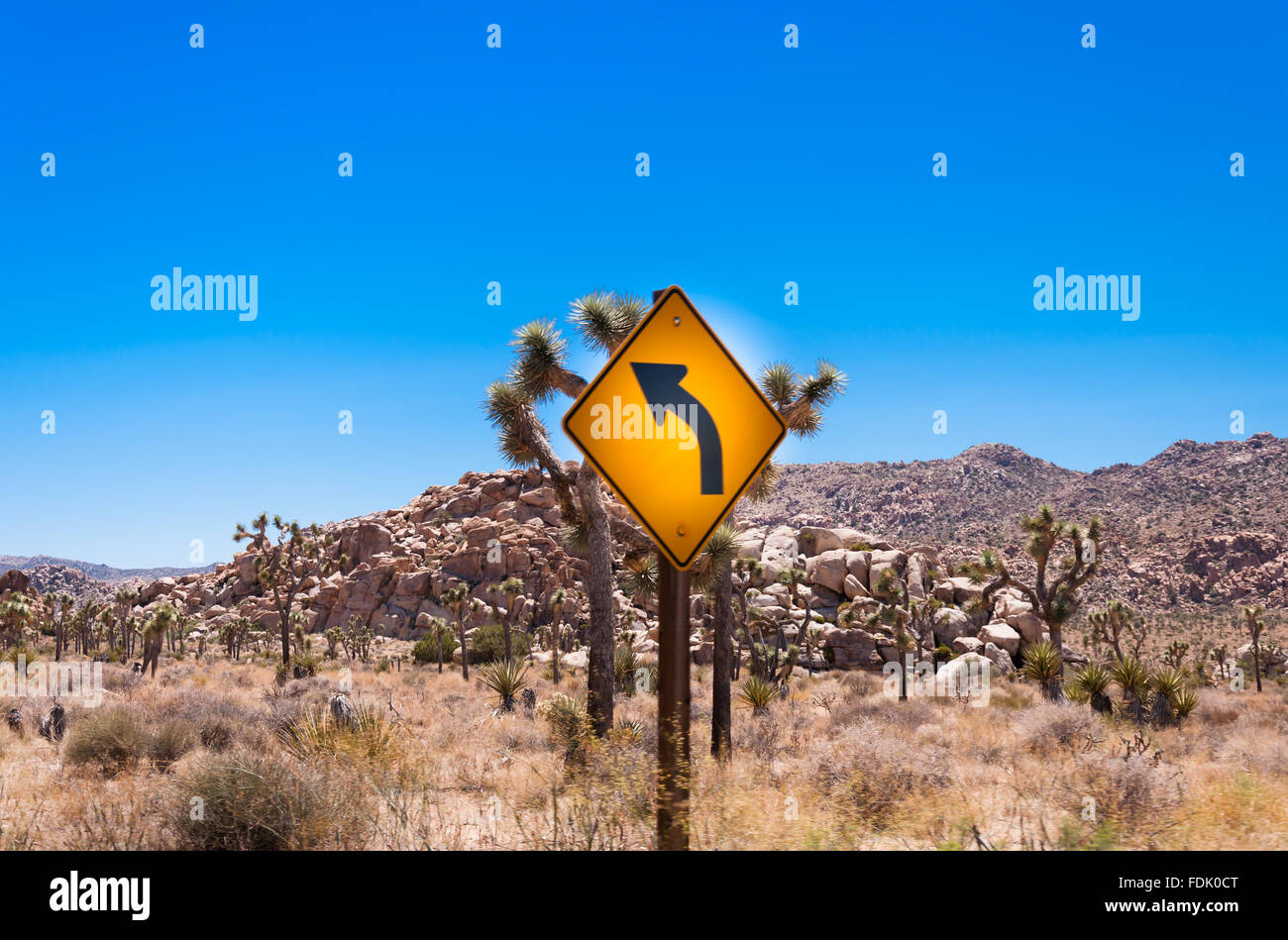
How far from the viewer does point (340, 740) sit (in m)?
8.84

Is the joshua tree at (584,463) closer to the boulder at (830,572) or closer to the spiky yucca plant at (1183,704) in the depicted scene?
the spiky yucca plant at (1183,704)

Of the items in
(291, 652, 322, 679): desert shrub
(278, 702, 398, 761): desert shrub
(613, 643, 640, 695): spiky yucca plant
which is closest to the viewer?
(278, 702, 398, 761): desert shrub

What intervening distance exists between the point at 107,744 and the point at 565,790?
357 inches

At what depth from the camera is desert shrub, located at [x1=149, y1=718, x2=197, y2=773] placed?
35.8ft

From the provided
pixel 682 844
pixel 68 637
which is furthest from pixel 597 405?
pixel 68 637

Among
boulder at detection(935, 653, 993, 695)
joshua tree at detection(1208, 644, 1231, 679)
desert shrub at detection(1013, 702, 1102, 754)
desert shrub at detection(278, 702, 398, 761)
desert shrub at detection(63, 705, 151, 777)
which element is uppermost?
desert shrub at detection(278, 702, 398, 761)

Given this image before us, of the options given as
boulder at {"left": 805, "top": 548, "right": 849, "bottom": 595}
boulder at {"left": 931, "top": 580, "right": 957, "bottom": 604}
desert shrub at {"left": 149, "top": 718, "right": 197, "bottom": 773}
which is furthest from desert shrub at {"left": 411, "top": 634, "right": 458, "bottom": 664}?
desert shrub at {"left": 149, "top": 718, "right": 197, "bottom": 773}

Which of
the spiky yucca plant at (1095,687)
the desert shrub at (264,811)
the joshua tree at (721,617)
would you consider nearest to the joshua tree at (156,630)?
the joshua tree at (721,617)

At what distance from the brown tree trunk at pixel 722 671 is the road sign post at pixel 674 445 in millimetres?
9987

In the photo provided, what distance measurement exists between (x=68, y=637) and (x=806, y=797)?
8447 cm

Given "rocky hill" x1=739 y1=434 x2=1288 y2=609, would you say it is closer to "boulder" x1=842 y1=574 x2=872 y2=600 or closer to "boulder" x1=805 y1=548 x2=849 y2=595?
"boulder" x1=805 y1=548 x2=849 y2=595

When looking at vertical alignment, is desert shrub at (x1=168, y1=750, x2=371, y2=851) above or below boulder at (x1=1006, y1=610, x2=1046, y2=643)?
above

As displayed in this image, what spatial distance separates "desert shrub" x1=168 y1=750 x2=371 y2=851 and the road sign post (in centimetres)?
381
